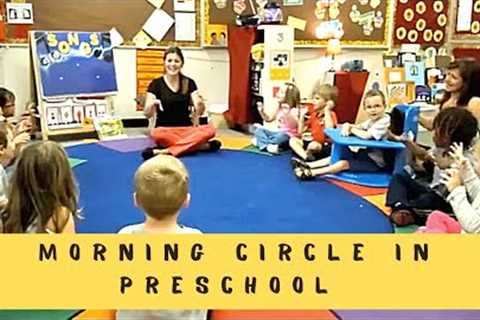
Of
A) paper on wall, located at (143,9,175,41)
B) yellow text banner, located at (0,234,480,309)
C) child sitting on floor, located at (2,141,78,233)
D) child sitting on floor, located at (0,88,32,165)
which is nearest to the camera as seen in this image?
yellow text banner, located at (0,234,480,309)

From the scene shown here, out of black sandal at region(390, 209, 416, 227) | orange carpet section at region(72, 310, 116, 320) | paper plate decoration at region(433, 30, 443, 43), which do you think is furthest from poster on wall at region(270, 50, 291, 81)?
orange carpet section at region(72, 310, 116, 320)

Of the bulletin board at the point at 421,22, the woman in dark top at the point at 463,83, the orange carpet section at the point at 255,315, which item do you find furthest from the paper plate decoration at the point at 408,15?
the orange carpet section at the point at 255,315

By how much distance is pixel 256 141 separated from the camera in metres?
4.19

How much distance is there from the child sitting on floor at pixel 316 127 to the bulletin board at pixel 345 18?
1630 mm

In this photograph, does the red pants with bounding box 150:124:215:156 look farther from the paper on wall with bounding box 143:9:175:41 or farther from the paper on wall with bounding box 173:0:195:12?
the paper on wall with bounding box 173:0:195:12

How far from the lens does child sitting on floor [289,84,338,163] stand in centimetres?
365

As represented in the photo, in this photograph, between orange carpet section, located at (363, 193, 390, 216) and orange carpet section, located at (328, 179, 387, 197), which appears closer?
orange carpet section, located at (363, 193, 390, 216)

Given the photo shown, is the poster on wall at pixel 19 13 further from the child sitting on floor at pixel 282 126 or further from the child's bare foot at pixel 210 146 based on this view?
the child sitting on floor at pixel 282 126

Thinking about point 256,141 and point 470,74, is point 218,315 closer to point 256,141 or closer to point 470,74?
point 470,74

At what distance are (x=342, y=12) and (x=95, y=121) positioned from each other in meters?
2.63

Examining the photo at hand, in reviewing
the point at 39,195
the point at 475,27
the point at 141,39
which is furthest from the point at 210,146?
the point at 475,27

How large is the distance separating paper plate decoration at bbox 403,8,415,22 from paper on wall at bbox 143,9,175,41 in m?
2.34

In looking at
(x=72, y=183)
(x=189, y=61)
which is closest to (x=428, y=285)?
(x=72, y=183)

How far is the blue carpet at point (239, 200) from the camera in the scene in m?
2.45
